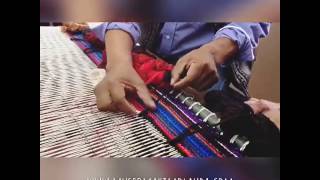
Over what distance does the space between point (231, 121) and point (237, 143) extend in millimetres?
95

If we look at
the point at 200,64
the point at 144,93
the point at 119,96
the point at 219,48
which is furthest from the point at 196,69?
the point at 119,96

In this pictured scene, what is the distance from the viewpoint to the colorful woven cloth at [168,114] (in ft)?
6.40

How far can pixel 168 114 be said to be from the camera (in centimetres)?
197

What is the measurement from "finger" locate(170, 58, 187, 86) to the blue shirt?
0.09 ft

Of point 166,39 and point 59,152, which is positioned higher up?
point 166,39

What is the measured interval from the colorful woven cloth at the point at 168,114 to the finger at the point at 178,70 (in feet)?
0.08

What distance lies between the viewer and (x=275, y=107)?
6.44 ft

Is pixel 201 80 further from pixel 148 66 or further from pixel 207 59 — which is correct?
pixel 148 66

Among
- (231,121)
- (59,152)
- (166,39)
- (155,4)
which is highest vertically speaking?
(155,4)

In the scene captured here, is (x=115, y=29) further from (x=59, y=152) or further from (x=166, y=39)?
(x=59, y=152)

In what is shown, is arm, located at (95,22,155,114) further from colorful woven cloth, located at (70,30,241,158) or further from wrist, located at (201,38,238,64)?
wrist, located at (201,38,238,64)

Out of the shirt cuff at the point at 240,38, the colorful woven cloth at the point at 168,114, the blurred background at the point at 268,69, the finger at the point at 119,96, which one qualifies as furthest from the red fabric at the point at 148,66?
the blurred background at the point at 268,69

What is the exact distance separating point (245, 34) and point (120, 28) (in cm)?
53
